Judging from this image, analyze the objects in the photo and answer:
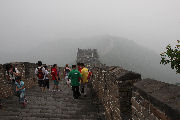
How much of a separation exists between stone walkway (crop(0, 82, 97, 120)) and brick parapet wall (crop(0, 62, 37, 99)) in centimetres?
47

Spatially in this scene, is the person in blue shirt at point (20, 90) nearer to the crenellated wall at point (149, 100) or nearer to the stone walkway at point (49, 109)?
the stone walkway at point (49, 109)

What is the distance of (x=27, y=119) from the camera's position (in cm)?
647

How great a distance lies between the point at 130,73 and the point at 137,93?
1.31 meters

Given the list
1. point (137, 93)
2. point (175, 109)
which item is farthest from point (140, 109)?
point (175, 109)

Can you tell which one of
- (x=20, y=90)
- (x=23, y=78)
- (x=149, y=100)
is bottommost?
(x=23, y=78)

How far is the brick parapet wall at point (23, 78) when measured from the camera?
9117mm

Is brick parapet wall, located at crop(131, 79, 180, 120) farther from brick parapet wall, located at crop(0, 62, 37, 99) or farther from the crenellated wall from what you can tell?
brick parapet wall, located at crop(0, 62, 37, 99)

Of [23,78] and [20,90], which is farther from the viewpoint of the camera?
[23,78]

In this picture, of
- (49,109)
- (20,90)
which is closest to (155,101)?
(49,109)

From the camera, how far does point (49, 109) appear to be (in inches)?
300

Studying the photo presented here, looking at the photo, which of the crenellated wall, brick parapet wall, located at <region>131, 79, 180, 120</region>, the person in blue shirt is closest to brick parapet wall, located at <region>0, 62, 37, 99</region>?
the person in blue shirt

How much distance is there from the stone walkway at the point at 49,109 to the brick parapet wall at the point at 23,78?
472 millimetres

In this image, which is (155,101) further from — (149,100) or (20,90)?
(20,90)

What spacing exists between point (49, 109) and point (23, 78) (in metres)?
5.13
